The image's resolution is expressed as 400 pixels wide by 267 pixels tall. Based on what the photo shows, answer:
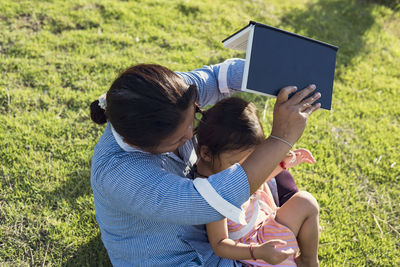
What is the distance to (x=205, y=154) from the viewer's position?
2.11m

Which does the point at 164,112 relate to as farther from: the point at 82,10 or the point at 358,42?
the point at 358,42

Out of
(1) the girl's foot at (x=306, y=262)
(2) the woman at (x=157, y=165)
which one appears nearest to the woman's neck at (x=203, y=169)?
(2) the woman at (x=157, y=165)

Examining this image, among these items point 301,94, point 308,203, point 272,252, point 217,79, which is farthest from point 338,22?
point 272,252

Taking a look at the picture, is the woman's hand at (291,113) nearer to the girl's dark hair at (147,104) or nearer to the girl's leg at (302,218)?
the girl's dark hair at (147,104)

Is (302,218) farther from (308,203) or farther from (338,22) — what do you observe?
(338,22)

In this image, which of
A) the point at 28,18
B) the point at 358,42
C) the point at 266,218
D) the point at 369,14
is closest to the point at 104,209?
the point at 266,218

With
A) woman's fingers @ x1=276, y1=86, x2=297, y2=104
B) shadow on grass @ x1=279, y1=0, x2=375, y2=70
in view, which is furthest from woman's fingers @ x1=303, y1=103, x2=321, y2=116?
shadow on grass @ x1=279, y1=0, x2=375, y2=70

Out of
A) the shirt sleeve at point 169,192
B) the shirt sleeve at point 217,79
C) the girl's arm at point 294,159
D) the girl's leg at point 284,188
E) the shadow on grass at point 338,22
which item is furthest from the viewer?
the shadow on grass at point 338,22

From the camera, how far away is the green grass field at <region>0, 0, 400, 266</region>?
262 cm

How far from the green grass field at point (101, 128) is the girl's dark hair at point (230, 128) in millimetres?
1115

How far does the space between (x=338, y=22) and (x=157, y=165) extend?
480 cm

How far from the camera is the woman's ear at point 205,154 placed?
210 cm

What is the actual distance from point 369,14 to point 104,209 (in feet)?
18.1

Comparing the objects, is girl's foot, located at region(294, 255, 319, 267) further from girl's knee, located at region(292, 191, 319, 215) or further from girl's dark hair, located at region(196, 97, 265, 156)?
girl's dark hair, located at region(196, 97, 265, 156)
